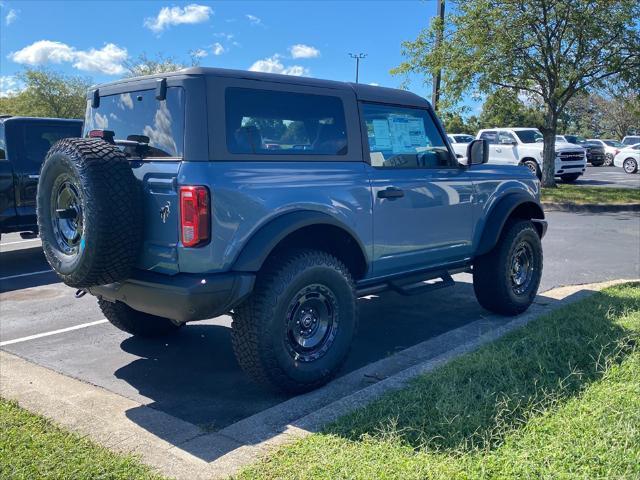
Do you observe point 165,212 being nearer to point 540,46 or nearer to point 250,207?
point 250,207

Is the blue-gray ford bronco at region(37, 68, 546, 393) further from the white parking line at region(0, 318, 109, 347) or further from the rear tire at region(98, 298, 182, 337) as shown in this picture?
the white parking line at region(0, 318, 109, 347)

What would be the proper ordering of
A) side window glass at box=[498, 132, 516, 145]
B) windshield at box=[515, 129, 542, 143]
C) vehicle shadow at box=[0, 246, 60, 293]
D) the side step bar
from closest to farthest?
the side step bar → vehicle shadow at box=[0, 246, 60, 293] → windshield at box=[515, 129, 542, 143] → side window glass at box=[498, 132, 516, 145]

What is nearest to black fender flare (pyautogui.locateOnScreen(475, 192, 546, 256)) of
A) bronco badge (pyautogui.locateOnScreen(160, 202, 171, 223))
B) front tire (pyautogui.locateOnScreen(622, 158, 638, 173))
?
bronco badge (pyautogui.locateOnScreen(160, 202, 171, 223))

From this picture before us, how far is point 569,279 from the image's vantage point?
7.35 m

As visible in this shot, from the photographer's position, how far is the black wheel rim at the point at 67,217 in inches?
145

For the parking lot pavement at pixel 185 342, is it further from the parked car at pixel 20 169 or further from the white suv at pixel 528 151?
the white suv at pixel 528 151

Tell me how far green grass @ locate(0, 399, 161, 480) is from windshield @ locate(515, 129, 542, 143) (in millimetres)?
20608

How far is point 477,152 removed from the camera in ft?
17.6

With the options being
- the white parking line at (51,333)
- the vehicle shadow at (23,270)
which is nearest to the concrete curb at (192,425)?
the white parking line at (51,333)

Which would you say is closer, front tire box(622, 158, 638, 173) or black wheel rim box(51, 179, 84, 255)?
black wheel rim box(51, 179, 84, 255)

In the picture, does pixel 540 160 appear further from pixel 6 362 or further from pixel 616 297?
→ pixel 6 362

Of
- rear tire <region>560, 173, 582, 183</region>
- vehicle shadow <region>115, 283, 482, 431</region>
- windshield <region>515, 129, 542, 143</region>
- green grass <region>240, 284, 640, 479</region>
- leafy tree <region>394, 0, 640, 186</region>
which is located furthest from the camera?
rear tire <region>560, 173, 582, 183</region>

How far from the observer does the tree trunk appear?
17.3 metres

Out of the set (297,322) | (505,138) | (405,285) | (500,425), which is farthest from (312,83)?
(505,138)
